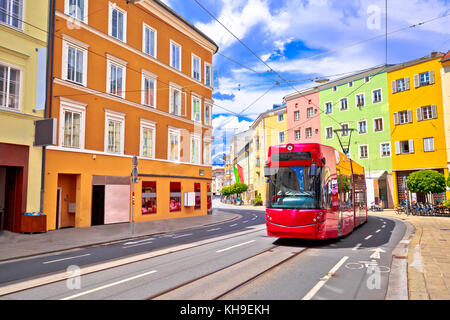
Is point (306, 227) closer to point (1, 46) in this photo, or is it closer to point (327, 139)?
point (1, 46)

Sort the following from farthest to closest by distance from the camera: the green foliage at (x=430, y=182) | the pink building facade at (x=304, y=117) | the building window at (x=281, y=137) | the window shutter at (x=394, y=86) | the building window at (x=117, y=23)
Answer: the building window at (x=281, y=137) → the pink building facade at (x=304, y=117) → the window shutter at (x=394, y=86) → the green foliage at (x=430, y=182) → the building window at (x=117, y=23)

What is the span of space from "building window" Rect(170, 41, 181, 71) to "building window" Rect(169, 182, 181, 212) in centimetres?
947

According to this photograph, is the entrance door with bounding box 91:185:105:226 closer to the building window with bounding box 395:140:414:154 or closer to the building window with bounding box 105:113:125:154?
the building window with bounding box 105:113:125:154

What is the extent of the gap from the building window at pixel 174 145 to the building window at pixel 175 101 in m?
1.60

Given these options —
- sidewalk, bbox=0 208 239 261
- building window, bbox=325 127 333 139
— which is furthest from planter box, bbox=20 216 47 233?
building window, bbox=325 127 333 139

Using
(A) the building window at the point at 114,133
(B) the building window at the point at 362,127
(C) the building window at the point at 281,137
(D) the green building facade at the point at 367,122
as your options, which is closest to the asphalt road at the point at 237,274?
(A) the building window at the point at 114,133

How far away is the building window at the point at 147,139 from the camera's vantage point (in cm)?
2223

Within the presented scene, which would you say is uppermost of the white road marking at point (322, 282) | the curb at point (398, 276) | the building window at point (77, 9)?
the building window at point (77, 9)

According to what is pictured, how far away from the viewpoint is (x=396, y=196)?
34875 mm

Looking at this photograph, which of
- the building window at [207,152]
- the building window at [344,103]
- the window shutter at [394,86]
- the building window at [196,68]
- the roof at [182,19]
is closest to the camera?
the roof at [182,19]

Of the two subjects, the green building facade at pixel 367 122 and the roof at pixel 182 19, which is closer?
the roof at pixel 182 19

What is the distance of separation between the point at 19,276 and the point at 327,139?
132ft

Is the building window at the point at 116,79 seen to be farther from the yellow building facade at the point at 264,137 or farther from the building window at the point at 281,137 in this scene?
the building window at the point at 281,137

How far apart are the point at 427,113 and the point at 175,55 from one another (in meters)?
25.7
